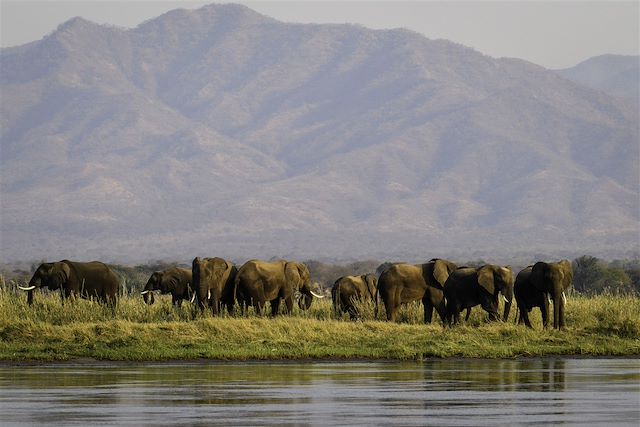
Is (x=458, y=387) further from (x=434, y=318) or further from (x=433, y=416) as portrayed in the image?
(x=434, y=318)

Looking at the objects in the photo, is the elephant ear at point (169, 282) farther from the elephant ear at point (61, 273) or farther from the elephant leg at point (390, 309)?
the elephant leg at point (390, 309)

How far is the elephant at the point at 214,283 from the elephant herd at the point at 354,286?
23mm

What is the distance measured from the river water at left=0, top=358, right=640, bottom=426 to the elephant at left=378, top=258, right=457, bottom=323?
8923 millimetres

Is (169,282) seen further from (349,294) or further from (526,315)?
(526,315)

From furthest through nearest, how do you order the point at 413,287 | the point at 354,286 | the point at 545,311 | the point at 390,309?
the point at 354,286 → the point at 413,287 → the point at 390,309 → the point at 545,311

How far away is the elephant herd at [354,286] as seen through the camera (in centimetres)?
3844

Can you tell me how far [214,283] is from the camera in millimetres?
41250

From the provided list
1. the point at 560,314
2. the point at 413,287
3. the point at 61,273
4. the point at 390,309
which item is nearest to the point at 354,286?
the point at 413,287

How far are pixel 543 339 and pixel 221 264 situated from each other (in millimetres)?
9837

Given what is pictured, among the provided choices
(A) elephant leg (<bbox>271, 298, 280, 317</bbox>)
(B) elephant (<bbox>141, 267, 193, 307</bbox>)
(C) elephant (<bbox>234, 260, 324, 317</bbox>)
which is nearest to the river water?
(C) elephant (<bbox>234, 260, 324, 317</bbox>)

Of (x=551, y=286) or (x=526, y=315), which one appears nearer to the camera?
(x=551, y=286)

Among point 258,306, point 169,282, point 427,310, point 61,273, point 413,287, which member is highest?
point 61,273

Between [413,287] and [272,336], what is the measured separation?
22.7ft

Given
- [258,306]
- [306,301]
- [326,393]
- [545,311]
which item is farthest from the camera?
[306,301]
